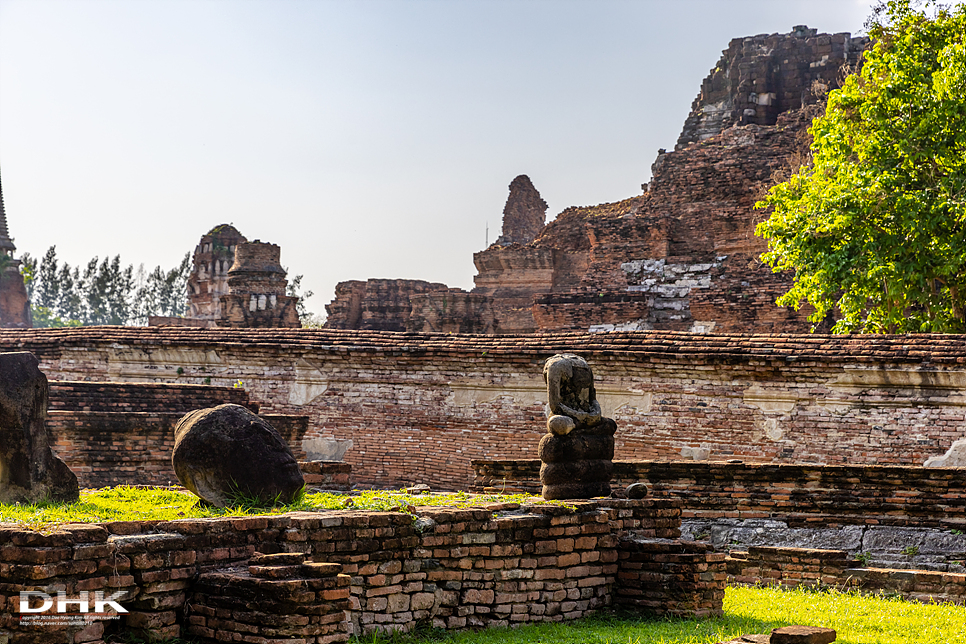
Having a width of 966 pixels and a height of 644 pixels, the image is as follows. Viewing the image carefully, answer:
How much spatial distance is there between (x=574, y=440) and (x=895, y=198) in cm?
887

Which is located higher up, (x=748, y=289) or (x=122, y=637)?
(x=748, y=289)

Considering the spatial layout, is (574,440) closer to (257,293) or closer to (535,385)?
(535,385)

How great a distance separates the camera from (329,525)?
5.99m

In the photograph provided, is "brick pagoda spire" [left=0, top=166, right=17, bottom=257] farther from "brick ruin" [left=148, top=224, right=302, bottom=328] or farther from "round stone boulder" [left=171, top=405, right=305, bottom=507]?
"round stone boulder" [left=171, top=405, right=305, bottom=507]

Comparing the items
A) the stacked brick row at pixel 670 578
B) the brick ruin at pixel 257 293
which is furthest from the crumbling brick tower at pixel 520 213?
the stacked brick row at pixel 670 578

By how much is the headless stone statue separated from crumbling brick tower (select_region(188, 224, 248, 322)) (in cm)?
2730

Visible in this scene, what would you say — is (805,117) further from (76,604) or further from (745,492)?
(76,604)

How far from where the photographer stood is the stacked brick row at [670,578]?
7.44m

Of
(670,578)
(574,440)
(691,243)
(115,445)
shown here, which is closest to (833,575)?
(670,578)

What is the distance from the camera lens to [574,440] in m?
8.68

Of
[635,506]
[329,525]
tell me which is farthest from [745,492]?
[329,525]

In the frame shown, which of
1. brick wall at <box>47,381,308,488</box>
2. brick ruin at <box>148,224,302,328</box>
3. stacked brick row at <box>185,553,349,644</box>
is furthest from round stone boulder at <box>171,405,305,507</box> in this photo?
brick ruin at <box>148,224,302,328</box>

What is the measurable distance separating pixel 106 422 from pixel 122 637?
6.64m

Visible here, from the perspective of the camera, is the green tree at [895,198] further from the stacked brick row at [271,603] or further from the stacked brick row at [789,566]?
the stacked brick row at [271,603]
